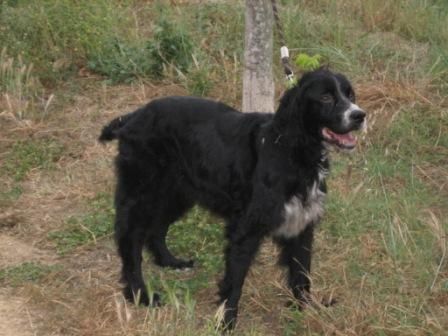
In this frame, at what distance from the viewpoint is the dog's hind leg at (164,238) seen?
560 centimetres

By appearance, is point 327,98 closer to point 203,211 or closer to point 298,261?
point 298,261

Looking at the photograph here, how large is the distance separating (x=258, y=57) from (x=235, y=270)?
96.5 inches

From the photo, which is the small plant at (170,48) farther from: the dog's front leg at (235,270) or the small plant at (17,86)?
the dog's front leg at (235,270)

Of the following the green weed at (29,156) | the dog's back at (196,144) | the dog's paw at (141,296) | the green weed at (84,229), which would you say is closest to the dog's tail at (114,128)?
the dog's back at (196,144)

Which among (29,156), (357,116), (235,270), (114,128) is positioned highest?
(357,116)

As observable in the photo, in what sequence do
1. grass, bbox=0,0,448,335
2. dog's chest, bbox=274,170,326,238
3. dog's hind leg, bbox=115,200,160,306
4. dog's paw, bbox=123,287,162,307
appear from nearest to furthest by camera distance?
1. dog's chest, bbox=274,170,326,238
2. grass, bbox=0,0,448,335
3. dog's paw, bbox=123,287,162,307
4. dog's hind leg, bbox=115,200,160,306

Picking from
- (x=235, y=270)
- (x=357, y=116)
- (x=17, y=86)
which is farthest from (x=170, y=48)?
(x=357, y=116)

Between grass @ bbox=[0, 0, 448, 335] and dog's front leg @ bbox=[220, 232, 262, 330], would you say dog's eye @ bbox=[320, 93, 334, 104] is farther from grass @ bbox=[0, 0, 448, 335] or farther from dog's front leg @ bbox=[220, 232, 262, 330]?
grass @ bbox=[0, 0, 448, 335]

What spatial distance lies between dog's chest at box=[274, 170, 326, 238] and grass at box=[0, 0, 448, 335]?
1.48 ft

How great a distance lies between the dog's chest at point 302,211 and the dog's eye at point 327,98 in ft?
1.46

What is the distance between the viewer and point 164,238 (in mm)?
5715

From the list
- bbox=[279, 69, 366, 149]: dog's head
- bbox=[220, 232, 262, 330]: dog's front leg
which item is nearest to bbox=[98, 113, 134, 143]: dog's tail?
bbox=[220, 232, 262, 330]: dog's front leg

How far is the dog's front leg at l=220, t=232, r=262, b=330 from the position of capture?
475 cm

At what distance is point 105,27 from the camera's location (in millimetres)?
8680
